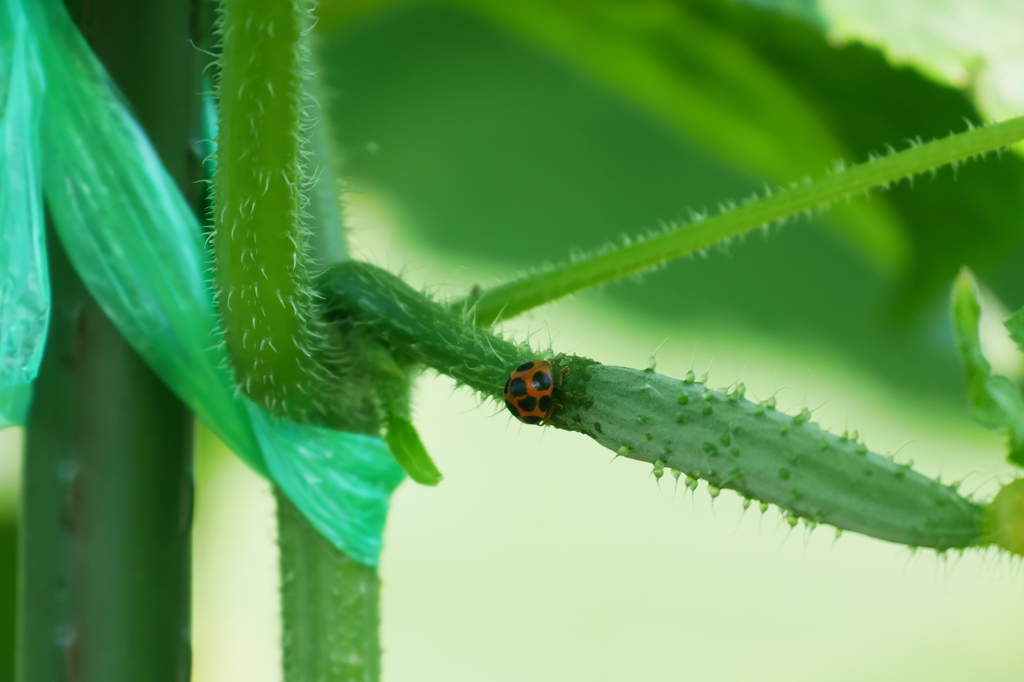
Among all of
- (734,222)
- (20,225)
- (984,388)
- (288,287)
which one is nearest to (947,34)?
(734,222)

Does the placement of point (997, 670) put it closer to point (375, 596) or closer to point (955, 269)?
point (955, 269)

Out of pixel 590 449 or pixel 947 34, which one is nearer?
pixel 947 34

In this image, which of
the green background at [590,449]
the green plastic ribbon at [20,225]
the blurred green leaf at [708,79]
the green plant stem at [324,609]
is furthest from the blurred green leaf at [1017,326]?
the green background at [590,449]

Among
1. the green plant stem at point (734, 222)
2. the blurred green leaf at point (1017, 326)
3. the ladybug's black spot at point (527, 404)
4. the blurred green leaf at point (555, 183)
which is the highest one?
the blurred green leaf at point (555, 183)

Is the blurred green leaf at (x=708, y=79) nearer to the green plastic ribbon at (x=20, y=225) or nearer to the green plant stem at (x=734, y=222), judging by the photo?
the green plant stem at (x=734, y=222)

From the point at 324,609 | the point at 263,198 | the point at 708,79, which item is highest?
the point at 708,79

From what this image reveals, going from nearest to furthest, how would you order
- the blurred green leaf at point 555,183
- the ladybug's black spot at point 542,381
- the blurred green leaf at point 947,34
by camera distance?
the ladybug's black spot at point 542,381 < the blurred green leaf at point 947,34 < the blurred green leaf at point 555,183

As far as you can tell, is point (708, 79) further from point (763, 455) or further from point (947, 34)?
point (763, 455)
